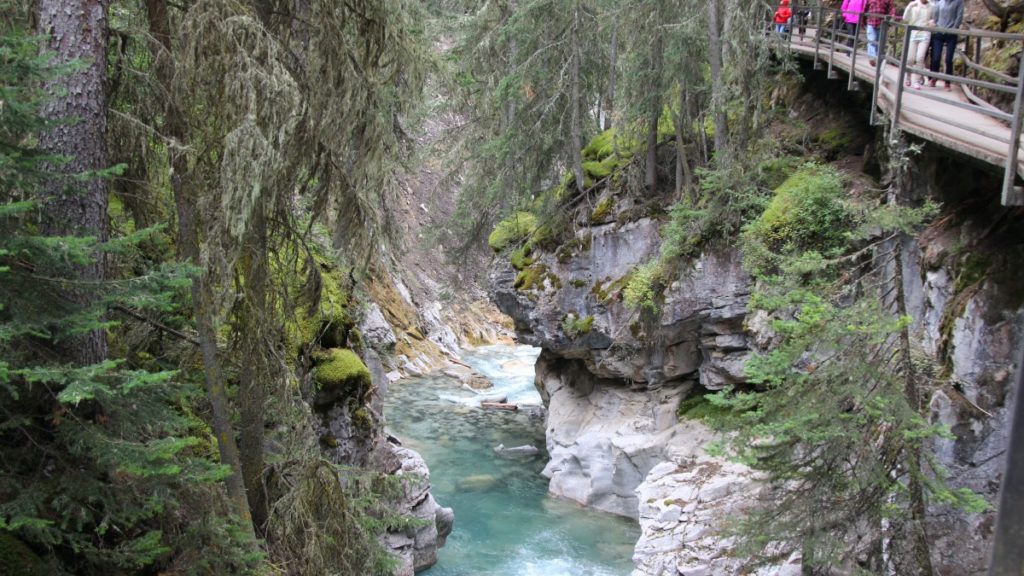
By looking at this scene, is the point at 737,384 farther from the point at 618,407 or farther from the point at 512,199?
the point at 512,199

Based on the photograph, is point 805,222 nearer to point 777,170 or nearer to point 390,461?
point 777,170

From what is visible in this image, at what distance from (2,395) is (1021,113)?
7392 mm

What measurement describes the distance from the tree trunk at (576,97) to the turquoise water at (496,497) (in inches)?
301

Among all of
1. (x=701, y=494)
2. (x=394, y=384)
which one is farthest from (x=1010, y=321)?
(x=394, y=384)

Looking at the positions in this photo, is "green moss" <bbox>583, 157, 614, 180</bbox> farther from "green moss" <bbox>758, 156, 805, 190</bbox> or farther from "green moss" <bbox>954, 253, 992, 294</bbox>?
"green moss" <bbox>954, 253, 992, 294</bbox>

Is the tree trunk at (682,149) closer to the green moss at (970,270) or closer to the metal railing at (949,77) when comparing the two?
the metal railing at (949,77)

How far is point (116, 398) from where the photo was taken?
13.8 ft

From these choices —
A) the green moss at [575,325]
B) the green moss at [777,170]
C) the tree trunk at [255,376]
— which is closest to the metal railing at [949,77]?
the green moss at [777,170]

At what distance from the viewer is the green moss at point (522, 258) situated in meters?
18.1

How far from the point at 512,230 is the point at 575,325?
420 cm

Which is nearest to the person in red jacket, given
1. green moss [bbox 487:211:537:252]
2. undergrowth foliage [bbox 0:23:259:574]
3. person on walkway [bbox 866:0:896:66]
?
person on walkway [bbox 866:0:896:66]

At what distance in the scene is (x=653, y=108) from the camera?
15.1m

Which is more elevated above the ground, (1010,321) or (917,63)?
(917,63)

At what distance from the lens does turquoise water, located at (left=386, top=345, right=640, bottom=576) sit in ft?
42.0
